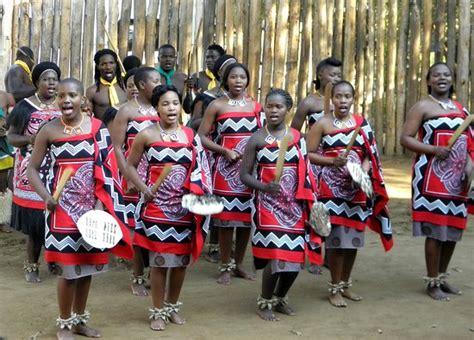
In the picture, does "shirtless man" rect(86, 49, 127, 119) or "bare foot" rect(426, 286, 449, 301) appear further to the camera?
"shirtless man" rect(86, 49, 127, 119)

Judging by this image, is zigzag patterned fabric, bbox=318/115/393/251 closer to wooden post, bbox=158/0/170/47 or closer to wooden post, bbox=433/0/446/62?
wooden post, bbox=158/0/170/47

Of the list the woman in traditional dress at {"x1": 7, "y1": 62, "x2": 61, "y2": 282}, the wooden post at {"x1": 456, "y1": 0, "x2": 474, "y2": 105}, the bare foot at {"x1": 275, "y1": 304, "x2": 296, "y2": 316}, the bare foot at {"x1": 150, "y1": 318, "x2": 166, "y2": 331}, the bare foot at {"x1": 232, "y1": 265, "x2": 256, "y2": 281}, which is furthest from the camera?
the wooden post at {"x1": 456, "y1": 0, "x2": 474, "y2": 105}

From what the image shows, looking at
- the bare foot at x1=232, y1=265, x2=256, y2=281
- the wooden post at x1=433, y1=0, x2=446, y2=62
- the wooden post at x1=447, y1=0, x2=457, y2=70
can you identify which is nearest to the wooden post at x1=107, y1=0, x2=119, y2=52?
the wooden post at x1=433, y1=0, x2=446, y2=62

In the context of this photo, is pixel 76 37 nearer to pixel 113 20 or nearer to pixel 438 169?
pixel 113 20

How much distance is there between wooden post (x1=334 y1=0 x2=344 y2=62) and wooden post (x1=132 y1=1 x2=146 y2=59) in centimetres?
273

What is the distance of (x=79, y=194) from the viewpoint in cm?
561

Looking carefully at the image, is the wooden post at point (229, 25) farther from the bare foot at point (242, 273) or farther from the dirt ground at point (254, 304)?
the bare foot at point (242, 273)

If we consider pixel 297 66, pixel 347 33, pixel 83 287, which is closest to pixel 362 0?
pixel 347 33

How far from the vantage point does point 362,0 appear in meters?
12.5

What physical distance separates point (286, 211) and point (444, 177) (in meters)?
1.42

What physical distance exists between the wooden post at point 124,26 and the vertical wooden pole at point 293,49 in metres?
2.28

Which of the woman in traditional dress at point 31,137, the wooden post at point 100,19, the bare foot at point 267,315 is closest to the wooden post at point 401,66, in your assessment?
the wooden post at point 100,19

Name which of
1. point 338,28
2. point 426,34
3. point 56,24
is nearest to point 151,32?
point 56,24

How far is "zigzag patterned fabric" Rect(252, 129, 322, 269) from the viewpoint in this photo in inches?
242
